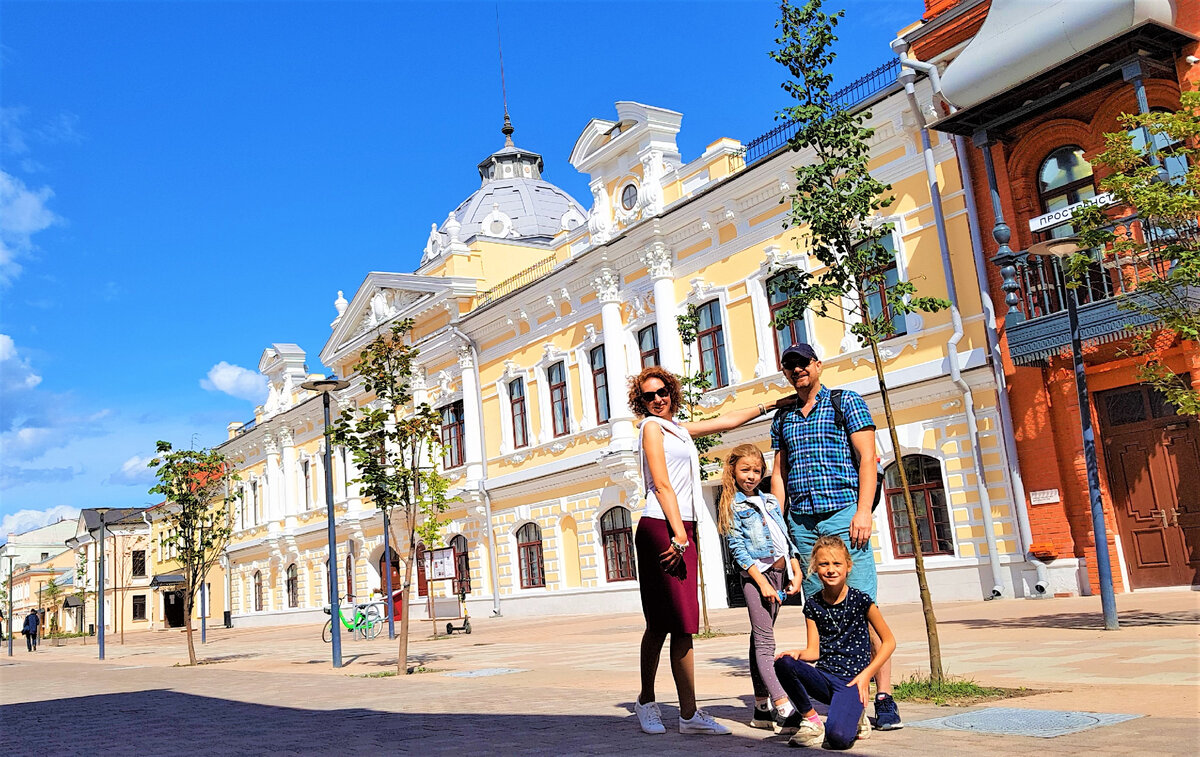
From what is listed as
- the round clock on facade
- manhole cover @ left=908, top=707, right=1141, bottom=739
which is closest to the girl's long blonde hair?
manhole cover @ left=908, top=707, right=1141, bottom=739

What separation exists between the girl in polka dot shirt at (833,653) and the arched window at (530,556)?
23.3 metres

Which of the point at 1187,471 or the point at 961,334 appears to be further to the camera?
the point at 961,334

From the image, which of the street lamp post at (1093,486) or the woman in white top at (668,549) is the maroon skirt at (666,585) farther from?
the street lamp post at (1093,486)

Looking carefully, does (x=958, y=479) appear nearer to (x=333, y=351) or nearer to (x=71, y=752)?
(x=71, y=752)

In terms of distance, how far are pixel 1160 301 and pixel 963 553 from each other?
7178 mm

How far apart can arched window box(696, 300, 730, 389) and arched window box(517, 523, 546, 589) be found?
8.30m

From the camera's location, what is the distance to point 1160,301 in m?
11.3

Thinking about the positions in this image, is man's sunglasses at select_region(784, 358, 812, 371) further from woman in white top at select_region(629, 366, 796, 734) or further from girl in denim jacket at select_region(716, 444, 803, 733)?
girl in denim jacket at select_region(716, 444, 803, 733)

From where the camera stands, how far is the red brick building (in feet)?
47.3

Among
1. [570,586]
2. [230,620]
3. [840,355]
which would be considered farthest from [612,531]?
[230,620]

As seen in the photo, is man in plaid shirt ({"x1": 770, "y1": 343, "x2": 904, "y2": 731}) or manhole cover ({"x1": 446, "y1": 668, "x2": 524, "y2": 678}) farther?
manhole cover ({"x1": 446, "y1": 668, "x2": 524, "y2": 678})

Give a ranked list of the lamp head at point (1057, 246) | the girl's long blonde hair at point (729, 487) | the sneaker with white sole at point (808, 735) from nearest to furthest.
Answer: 1. the sneaker with white sole at point (808, 735)
2. the girl's long blonde hair at point (729, 487)
3. the lamp head at point (1057, 246)

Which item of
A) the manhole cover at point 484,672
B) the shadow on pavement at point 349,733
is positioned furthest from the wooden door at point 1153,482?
the shadow on pavement at point 349,733

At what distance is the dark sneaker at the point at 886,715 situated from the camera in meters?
5.64
